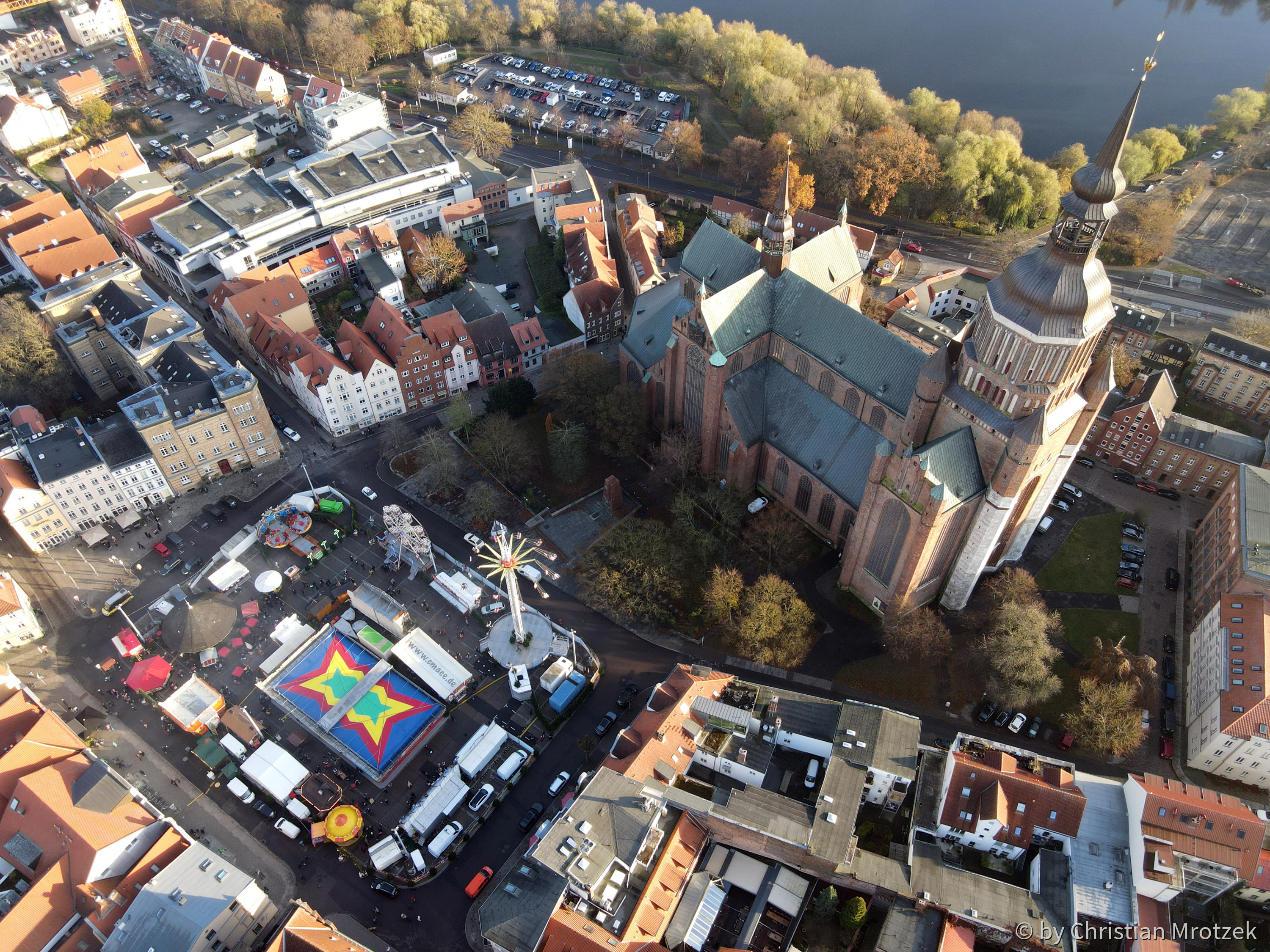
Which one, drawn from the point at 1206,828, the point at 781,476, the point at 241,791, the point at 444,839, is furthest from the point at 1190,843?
the point at 241,791

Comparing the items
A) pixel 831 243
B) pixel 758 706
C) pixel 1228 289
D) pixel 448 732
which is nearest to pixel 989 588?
pixel 758 706

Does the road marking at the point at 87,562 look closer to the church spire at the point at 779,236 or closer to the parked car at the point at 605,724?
the parked car at the point at 605,724

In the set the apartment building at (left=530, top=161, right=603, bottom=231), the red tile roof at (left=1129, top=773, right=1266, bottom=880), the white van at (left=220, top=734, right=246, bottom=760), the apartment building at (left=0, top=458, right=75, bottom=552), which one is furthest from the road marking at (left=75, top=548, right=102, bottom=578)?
the red tile roof at (left=1129, top=773, right=1266, bottom=880)

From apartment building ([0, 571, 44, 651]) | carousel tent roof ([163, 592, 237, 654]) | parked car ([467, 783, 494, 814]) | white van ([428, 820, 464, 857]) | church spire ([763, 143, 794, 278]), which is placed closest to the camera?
white van ([428, 820, 464, 857])

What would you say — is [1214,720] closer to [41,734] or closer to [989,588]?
[989,588]

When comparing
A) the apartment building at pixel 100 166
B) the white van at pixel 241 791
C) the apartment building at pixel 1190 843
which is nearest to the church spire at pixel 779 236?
the apartment building at pixel 1190 843

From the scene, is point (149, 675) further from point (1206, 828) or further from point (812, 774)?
point (1206, 828)

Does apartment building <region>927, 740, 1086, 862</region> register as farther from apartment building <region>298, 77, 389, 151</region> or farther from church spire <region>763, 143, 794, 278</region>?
apartment building <region>298, 77, 389, 151</region>
